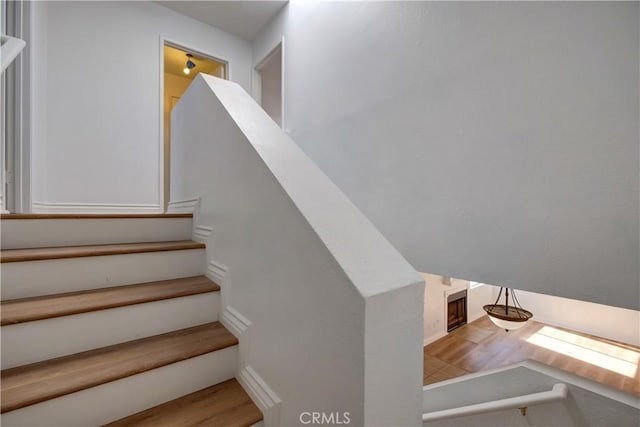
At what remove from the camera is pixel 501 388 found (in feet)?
5.91

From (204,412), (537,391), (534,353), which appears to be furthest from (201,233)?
(534,353)

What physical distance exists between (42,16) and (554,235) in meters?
4.13

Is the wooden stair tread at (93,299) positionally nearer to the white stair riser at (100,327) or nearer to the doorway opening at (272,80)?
the white stair riser at (100,327)

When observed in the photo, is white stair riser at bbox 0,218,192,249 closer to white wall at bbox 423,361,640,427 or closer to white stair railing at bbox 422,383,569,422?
white stair railing at bbox 422,383,569,422

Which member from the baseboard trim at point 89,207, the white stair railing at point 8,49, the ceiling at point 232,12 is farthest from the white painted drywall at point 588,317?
the white stair railing at point 8,49

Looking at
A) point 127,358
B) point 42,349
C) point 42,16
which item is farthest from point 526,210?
point 42,16

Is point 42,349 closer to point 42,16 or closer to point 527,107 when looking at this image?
point 527,107

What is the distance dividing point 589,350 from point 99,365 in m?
7.45

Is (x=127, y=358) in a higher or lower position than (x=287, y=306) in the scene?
lower

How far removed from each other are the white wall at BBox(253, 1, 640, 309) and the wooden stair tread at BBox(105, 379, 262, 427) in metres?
1.30

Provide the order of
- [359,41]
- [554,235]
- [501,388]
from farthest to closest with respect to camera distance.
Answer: [359,41]
[501,388]
[554,235]

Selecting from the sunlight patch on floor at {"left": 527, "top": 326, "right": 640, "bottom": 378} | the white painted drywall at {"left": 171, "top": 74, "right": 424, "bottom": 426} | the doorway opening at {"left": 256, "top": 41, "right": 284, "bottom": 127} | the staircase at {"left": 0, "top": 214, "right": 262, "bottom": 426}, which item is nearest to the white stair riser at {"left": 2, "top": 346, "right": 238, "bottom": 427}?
the staircase at {"left": 0, "top": 214, "right": 262, "bottom": 426}

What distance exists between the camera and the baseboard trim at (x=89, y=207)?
238cm

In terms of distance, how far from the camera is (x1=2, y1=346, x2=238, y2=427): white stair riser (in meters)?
0.74
